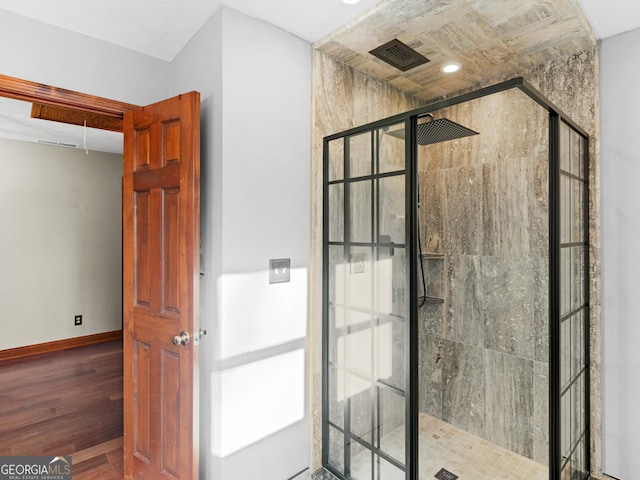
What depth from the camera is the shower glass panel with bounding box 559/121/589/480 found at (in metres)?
1.72

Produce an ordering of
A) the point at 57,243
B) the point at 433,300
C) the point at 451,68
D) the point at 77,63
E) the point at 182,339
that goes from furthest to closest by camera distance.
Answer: the point at 57,243
the point at 433,300
the point at 451,68
the point at 77,63
the point at 182,339

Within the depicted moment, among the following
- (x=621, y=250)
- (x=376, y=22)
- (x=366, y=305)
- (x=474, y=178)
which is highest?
(x=376, y=22)

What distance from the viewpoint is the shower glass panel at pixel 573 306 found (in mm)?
1718

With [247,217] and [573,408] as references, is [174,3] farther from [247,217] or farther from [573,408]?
[573,408]

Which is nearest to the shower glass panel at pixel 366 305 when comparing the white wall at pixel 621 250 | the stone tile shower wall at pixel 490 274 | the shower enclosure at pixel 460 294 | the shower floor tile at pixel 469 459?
the shower enclosure at pixel 460 294

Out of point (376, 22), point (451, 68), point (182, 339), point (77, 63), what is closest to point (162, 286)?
point (182, 339)

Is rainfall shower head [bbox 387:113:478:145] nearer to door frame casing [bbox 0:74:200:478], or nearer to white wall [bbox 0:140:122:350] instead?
door frame casing [bbox 0:74:200:478]

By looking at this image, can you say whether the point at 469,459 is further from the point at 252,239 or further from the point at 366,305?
the point at 252,239

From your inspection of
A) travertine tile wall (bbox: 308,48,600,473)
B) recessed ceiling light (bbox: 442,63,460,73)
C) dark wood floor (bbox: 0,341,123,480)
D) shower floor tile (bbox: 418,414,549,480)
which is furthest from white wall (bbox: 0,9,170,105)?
shower floor tile (bbox: 418,414,549,480)

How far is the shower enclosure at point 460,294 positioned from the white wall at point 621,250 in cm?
12

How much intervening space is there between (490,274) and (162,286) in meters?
2.13

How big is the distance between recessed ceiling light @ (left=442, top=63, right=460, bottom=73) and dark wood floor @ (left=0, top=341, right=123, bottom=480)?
10.9 feet

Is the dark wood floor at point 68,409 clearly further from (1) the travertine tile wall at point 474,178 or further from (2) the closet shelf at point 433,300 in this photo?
(2) the closet shelf at point 433,300

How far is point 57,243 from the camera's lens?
14.6ft
